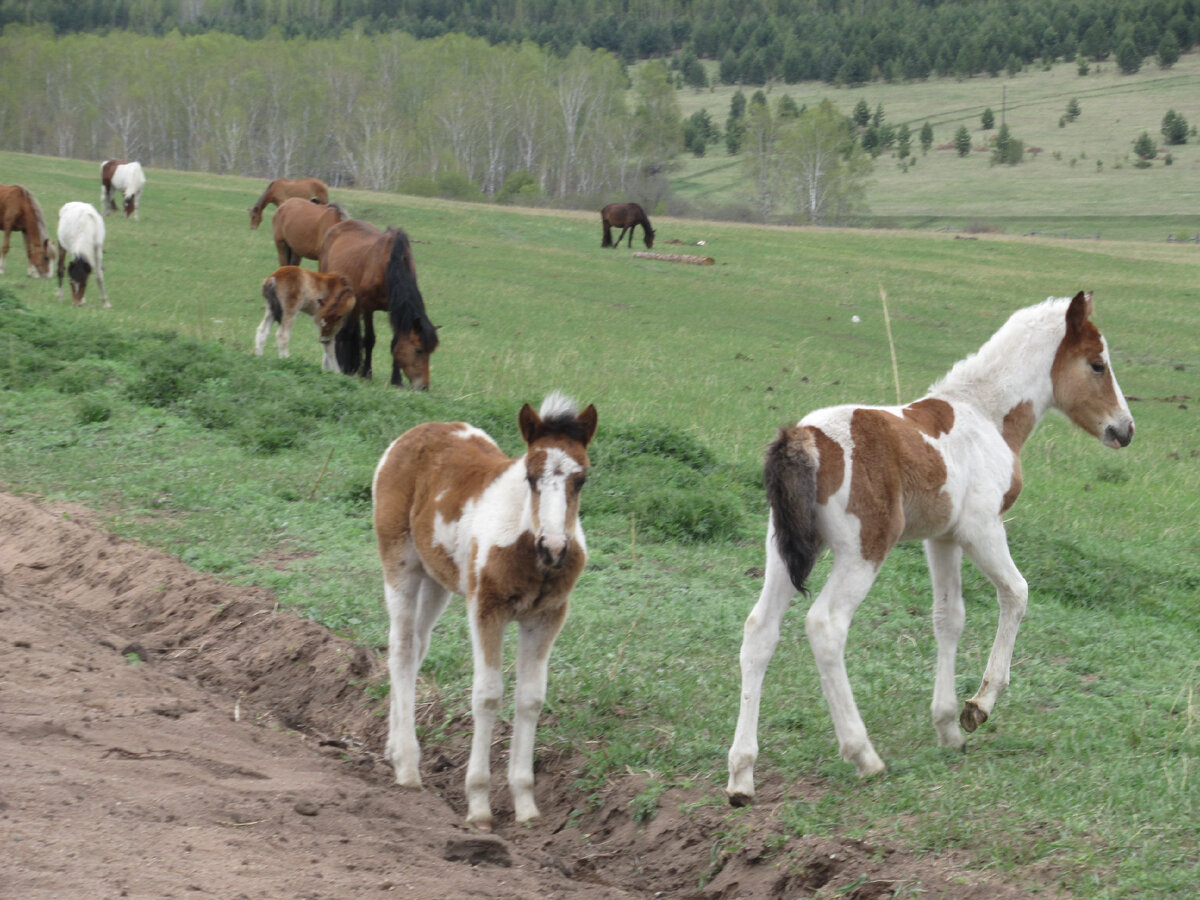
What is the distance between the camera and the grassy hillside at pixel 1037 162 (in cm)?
8912

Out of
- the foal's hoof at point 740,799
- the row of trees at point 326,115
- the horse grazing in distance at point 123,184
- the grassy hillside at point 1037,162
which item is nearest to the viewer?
the foal's hoof at point 740,799

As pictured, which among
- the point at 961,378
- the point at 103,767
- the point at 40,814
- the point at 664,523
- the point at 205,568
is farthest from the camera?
the point at 664,523

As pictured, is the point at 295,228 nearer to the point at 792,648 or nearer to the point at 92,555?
the point at 92,555

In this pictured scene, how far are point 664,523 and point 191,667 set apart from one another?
422cm

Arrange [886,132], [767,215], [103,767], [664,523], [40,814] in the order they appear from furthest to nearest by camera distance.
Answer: [886,132] < [767,215] < [664,523] < [103,767] < [40,814]

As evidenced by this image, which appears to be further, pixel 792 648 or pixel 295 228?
pixel 295 228

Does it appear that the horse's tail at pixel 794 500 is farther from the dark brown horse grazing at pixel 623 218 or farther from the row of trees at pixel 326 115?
the row of trees at pixel 326 115

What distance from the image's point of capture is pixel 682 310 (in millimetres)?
28594

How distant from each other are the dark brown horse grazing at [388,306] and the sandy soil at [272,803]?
7.97m

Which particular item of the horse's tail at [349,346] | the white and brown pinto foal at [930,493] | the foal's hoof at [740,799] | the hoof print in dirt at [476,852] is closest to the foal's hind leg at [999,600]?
the white and brown pinto foal at [930,493]

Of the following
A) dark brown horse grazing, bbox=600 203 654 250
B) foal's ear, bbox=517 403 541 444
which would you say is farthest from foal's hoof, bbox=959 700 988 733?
dark brown horse grazing, bbox=600 203 654 250

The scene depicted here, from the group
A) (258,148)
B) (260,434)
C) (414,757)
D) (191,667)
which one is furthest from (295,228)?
(258,148)

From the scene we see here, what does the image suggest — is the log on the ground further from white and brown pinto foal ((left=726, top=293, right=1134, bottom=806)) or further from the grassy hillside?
the grassy hillside

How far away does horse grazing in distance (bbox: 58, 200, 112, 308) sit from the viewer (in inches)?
790
